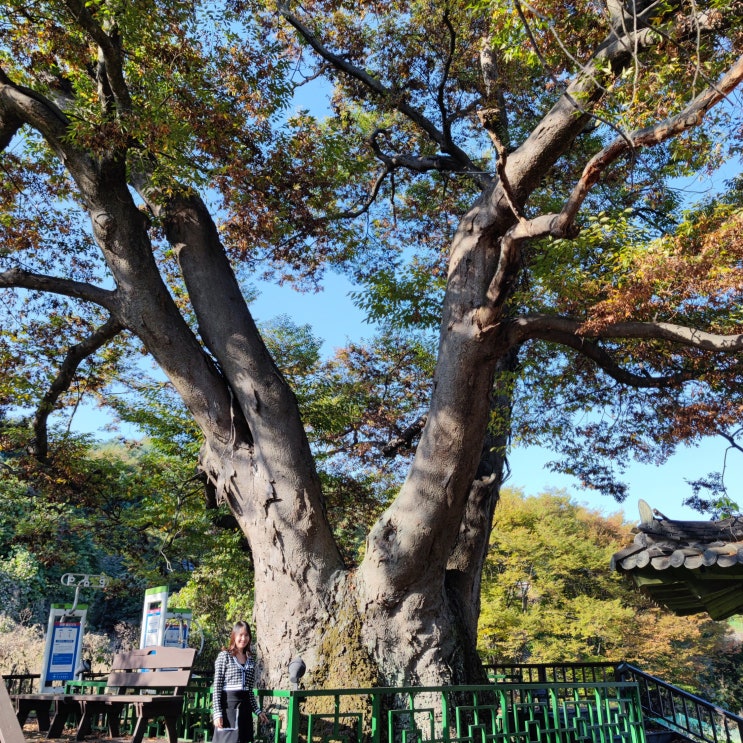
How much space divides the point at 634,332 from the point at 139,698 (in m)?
5.45

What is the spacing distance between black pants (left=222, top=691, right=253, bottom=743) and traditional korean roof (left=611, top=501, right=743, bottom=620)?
3.50 metres

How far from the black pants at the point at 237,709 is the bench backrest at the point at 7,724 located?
352 cm

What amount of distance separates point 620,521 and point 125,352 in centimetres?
2381

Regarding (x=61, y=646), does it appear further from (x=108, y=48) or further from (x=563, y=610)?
(x=563, y=610)

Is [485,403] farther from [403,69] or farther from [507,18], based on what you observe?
[403,69]

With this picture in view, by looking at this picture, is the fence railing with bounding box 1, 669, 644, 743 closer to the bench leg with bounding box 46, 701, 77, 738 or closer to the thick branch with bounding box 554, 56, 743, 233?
the bench leg with bounding box 46, 701, 77, 738

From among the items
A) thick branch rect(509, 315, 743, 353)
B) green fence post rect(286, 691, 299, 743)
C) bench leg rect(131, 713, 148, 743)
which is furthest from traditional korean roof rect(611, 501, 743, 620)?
bench leg rect(131, 713, 148, 743)

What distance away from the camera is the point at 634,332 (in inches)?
234

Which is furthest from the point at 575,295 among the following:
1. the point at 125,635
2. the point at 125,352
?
the point at 125,635

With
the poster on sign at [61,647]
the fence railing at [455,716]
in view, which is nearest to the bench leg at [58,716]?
the fence railing at [455,716]

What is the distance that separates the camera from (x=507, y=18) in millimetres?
5863

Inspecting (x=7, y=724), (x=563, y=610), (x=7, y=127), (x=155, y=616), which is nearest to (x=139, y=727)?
(x=7, y=724)

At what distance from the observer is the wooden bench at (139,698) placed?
17.9 feet

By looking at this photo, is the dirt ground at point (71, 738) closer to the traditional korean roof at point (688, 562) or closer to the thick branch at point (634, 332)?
the traditional korean roof at point (688, 562)
